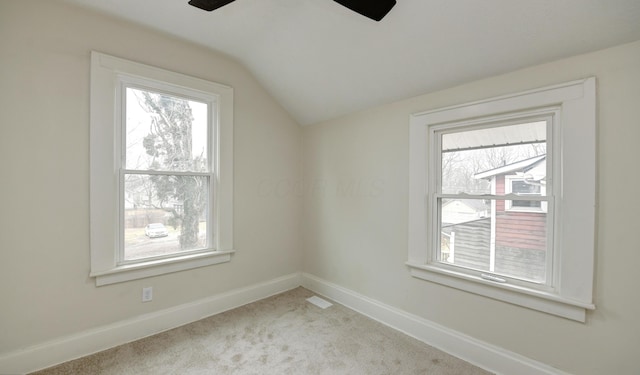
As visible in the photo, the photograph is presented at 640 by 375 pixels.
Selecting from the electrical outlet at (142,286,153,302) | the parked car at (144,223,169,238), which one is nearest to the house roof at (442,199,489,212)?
the parked car at (144,223,169,238)

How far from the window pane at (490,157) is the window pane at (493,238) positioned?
0.46 ft

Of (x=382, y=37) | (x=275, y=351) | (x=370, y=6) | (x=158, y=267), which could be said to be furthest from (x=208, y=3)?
(x=275, y=351)

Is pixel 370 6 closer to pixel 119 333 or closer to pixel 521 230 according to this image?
pixel 521 230

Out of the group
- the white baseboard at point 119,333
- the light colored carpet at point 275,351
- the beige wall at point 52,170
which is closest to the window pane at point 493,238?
the light colored carpet at point 275,351

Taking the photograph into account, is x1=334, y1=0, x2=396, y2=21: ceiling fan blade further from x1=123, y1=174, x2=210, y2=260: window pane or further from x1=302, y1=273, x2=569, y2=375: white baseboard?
x1=302, y1=273, x2=569, y2=375: white baseboard

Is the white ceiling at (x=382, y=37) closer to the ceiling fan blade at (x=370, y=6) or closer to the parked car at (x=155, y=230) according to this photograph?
the ceiling fan blade at (x=370, y=6)

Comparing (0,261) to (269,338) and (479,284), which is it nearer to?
(269,338)

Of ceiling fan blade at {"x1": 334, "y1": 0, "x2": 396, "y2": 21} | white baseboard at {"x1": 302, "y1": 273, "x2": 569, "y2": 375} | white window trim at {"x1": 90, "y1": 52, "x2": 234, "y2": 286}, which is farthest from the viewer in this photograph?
white window trim at {"x1": 90, "y1": 52, "x2": 234, "y2": 286}

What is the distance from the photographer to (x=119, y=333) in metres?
2.15

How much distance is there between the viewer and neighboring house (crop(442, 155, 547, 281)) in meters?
1.82

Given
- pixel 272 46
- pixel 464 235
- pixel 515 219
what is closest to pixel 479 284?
pixel 464 235

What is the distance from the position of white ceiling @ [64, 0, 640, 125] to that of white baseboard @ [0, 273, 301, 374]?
7.38 feet

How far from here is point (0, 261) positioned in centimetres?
Result: 177

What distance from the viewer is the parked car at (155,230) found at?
237cm
